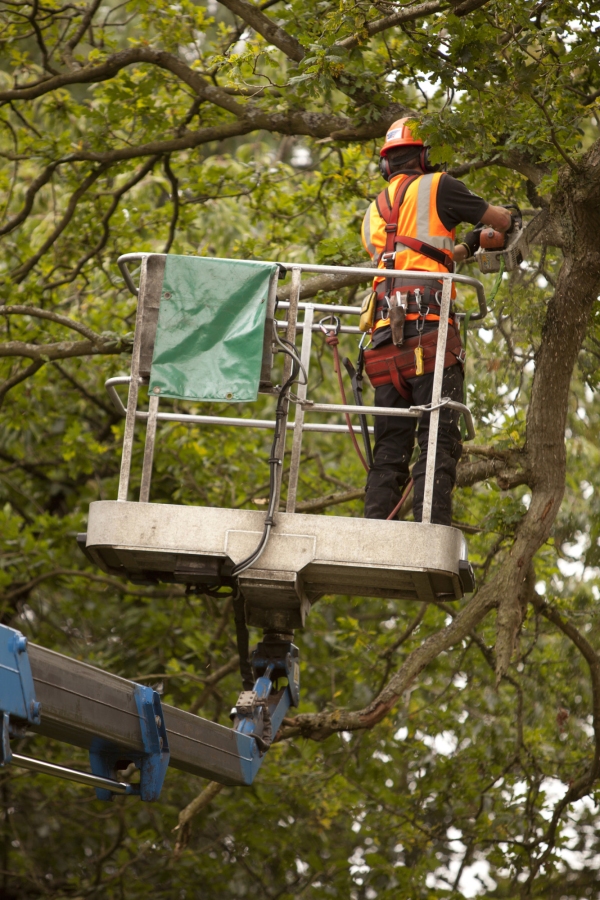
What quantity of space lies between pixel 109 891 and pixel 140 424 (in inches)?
168

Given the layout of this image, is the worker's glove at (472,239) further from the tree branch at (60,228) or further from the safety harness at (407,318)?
the tree branch at (60,228)

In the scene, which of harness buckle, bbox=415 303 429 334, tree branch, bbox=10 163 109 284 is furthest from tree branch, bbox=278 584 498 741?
tree branch, bbox=10 163 109 284

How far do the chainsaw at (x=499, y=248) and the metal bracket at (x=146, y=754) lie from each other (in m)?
2.46

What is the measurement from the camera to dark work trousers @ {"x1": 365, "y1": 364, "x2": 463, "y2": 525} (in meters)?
4.59

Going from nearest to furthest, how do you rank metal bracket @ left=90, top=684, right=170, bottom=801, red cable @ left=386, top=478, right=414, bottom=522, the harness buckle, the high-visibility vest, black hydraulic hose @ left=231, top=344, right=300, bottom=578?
metal bracket @ left=90, top=684, right=170, bottom=801
black hydraulic hose @ left=231, top=344, right=300, bottom=578
red cable @ left=386, top=478, right=414, bottom=522
the harness buckle
the high-visibility vest

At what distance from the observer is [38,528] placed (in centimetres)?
945

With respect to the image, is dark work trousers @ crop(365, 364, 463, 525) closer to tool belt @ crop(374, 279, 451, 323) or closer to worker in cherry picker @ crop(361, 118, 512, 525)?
worker in cherry picker @ crop(361, 118, 512, 525)

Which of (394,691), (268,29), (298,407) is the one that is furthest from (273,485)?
(268,29)

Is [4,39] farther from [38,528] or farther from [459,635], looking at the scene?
[459,635]

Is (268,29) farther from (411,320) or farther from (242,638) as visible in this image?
(242,638)

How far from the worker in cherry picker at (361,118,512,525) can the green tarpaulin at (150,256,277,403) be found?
712mm

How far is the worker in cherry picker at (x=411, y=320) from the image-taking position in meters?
4.72

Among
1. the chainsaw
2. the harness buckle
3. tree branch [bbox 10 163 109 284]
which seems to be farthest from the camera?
tree branch [bbox 10 163 109 284]

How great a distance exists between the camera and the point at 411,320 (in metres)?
4.75
